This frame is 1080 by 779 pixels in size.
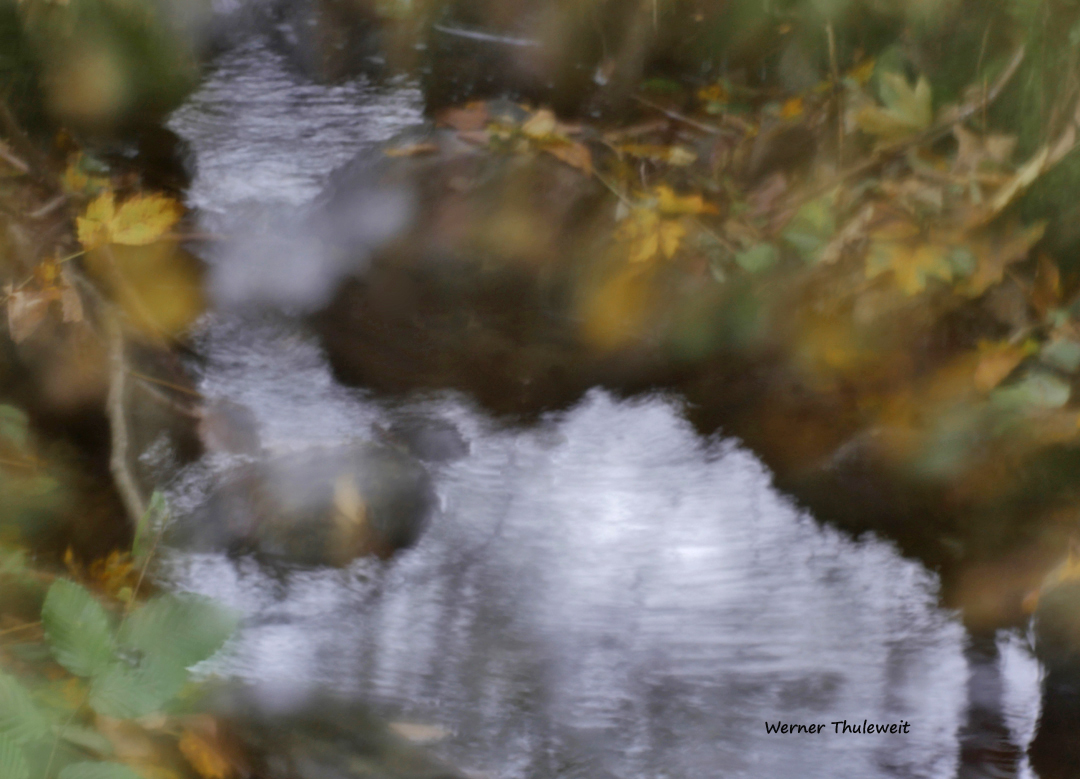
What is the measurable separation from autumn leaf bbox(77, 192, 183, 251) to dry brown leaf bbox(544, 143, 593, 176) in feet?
4.95

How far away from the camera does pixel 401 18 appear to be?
3.10 metres

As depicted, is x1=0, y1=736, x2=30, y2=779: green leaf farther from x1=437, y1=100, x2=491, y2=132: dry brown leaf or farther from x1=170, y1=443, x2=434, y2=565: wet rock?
x1=437, y1=100, x2=491, y2=132: dry brown leaf

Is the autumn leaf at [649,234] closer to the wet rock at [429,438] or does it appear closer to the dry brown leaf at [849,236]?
the dry brown leaf at [849,236]

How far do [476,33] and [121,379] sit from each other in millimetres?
2103

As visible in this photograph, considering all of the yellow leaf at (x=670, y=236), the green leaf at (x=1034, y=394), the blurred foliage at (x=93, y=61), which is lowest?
the green leaf at (x=1034, y=394)

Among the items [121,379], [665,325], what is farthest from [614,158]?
[121,379]

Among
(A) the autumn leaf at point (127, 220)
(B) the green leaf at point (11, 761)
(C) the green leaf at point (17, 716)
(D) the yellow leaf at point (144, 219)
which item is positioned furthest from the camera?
(D) the yellow leaf at point (144, 219)

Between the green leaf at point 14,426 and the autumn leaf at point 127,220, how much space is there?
23.5 inches

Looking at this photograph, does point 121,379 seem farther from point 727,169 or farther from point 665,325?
point 727,169

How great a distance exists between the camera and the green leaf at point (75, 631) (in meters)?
1.32

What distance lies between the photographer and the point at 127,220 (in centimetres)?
261

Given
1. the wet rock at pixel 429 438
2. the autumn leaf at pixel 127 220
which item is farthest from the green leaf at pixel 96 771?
the autumn leaf at pixel 127 220

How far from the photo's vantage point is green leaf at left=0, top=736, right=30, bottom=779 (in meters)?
1.08

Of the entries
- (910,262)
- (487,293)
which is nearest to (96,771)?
(487,293)
